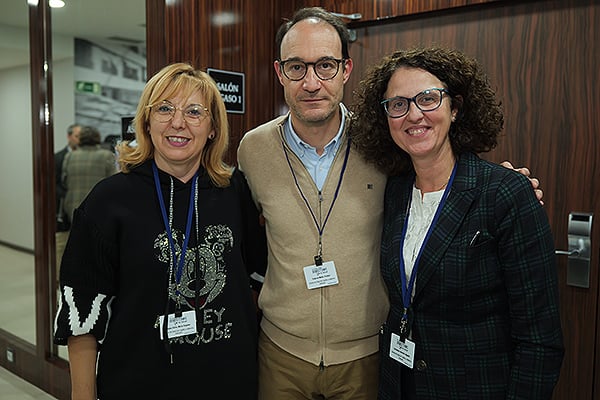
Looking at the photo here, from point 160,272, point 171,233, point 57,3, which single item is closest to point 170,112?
point 171,233

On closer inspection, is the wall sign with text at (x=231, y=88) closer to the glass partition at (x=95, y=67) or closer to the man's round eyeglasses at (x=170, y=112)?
the glass partition at (x=95, y=67)

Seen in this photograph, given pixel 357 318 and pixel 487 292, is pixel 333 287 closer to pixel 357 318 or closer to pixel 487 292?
pixel 357 318

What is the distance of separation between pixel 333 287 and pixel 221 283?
33cm

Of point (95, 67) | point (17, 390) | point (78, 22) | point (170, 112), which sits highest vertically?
point (78, 22)

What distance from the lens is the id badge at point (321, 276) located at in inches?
64.8

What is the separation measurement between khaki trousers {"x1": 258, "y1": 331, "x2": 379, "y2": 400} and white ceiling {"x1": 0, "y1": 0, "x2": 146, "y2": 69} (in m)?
2.05

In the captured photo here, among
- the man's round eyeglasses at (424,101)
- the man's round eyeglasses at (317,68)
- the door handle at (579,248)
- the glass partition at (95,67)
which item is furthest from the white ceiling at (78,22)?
the door handle at (579,248)

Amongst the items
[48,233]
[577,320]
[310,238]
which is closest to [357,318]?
[310,238]

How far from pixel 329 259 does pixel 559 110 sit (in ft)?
4.67

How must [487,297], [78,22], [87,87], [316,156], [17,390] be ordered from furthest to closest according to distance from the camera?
[87,87], [78,22], [17,390], [316,156], [487,297]

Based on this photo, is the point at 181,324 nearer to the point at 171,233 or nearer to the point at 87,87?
the point at 171,233

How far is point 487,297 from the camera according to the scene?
1.41m

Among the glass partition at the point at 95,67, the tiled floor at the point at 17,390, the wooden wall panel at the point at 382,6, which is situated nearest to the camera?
the wooden wall panel at the point at 382,6

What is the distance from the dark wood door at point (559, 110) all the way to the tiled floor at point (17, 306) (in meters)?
2.82
